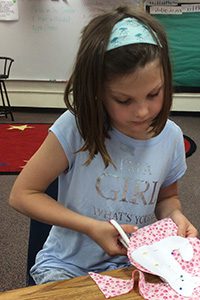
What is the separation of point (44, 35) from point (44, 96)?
0.72 meters

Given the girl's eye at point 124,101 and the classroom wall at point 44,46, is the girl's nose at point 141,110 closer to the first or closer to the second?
the girl's eye at point 124,101

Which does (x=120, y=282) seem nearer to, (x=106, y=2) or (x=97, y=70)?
(x=97, y=70)

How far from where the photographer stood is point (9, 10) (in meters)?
4.83

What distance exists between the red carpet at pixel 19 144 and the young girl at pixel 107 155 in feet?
7.66

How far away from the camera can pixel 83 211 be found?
1004mm

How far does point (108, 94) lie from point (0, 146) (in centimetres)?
315

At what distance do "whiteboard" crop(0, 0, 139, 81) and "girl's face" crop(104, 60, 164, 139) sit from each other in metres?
4.00

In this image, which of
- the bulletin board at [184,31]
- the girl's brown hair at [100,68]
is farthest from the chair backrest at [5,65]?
the girl's brown hair at [100,68]

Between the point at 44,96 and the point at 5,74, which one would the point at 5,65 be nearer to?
the point at 5,74

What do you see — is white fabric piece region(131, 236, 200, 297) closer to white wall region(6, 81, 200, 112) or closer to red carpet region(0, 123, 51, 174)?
red carpet region(0, 123, 51, 174)

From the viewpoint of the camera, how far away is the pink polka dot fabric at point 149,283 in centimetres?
70

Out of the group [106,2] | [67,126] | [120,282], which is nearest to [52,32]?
[106,2]

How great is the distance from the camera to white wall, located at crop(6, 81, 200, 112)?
16.7 feet

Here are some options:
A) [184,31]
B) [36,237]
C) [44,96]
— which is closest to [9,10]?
[44,96]
